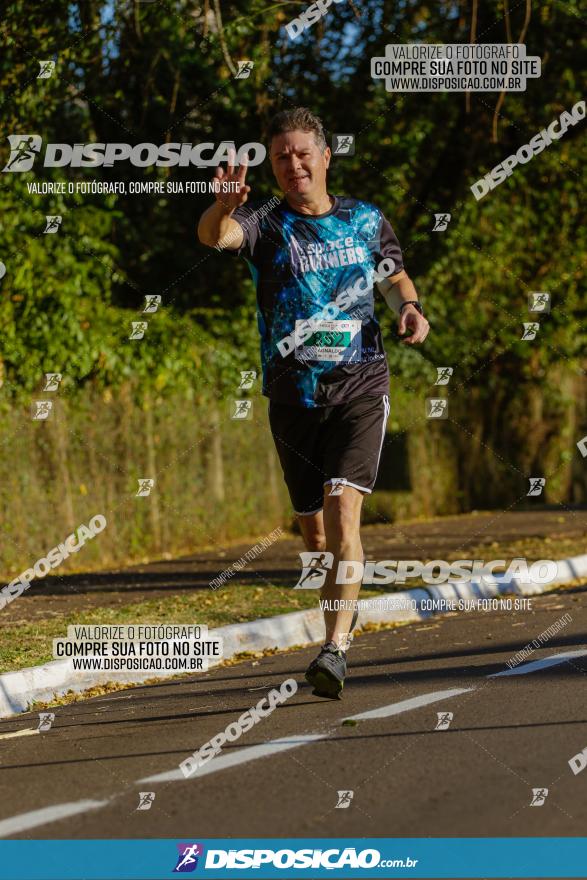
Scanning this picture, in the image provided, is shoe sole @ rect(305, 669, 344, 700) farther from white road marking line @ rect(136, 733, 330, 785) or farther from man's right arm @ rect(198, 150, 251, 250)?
man's right arm @ rect(198, 150, 251, 250)

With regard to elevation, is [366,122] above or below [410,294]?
above

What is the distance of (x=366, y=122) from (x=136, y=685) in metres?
10.6

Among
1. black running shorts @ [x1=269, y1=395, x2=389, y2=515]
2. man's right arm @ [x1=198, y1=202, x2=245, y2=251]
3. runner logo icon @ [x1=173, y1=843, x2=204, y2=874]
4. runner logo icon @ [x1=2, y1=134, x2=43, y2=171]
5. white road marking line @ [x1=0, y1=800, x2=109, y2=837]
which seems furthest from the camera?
runner logo icon @ [x1=2, y1=134, x2=43, y2=171]

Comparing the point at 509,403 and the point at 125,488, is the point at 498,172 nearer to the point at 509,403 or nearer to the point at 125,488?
the point at 509,403

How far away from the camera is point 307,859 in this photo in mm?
3742

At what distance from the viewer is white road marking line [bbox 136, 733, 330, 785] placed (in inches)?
184

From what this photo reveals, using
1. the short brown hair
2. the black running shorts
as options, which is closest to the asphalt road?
the black running shorts

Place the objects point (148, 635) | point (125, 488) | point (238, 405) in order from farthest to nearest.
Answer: point (238, 405) → point (125, 488) → point (148, 635)

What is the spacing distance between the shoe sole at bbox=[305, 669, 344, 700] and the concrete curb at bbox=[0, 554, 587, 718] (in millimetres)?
1680

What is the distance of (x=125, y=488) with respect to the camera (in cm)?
1303

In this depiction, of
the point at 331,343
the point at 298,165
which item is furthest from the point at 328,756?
the point at 298,165

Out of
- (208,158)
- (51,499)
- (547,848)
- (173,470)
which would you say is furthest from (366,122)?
(547,848)

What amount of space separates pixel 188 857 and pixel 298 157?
133 inches

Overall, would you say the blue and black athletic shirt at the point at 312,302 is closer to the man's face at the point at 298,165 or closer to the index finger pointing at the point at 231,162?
the man's face at the point at 298,165
